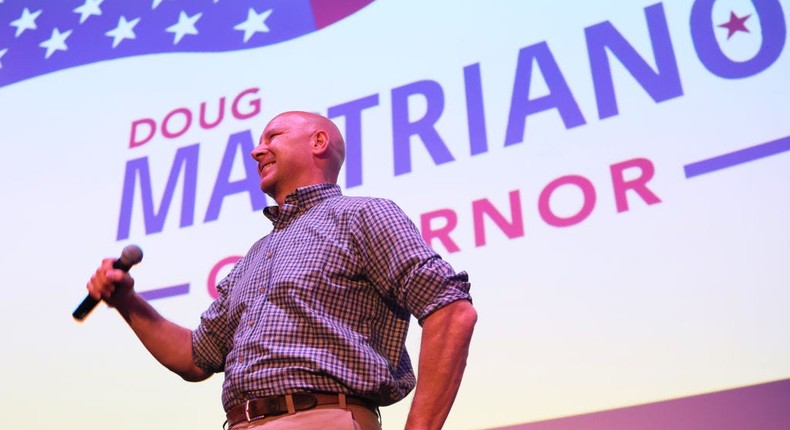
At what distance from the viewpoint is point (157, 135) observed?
2785 millimetres

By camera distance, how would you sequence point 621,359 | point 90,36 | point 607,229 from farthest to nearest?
point 90,36, point 607,229, point 621,359

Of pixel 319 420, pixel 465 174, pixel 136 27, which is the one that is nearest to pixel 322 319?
pixel 319 420

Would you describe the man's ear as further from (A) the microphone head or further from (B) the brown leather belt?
(B) the brown leather belt

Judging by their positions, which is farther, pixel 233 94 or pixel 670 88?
pixel 233 94

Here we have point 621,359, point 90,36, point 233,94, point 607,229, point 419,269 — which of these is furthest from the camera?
point 90,36

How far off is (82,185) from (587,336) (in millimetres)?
1657

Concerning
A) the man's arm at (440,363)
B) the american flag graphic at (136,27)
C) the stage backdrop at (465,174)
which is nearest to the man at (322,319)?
the man's arm at (440,363)

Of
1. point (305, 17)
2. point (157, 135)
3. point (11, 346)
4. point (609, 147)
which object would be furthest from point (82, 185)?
point (609, 147)

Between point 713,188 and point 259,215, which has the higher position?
point 259,215

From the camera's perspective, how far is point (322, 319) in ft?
4.38

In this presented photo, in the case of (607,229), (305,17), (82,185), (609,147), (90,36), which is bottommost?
(607,229)

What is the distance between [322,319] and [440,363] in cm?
19

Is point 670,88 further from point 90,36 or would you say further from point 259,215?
point 90,36

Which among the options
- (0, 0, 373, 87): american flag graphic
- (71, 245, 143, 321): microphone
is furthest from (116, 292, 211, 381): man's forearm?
(0, 0, 373, 87): american flag graphic
